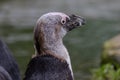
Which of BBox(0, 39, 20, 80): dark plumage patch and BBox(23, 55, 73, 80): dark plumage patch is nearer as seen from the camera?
BBox(23, 55, 73, 80): dark plumage patch

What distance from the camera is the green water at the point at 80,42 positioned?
31.8 feet

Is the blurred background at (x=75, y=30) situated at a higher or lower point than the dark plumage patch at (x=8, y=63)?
lower

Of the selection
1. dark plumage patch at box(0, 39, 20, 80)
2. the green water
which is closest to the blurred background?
the green water

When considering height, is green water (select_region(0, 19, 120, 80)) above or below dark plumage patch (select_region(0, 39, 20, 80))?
below

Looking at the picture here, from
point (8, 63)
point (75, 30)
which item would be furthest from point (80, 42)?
point (8, 63)

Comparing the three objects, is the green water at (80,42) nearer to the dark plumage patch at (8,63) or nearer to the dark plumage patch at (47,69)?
the dark plumage patch at (8,63)

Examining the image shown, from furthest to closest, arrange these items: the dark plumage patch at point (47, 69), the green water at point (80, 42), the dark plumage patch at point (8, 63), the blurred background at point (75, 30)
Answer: the blurred background at point (75, 30) → the green water at point (80, 42) → the dark plumage patch at point (8, 63) → the dark plumage patch at point (47, 69)

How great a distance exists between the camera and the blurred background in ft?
33.4

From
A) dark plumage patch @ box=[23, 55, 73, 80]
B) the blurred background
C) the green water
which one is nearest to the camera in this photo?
Result: dark plumage patch @ box=[23, 55, 73, 80]

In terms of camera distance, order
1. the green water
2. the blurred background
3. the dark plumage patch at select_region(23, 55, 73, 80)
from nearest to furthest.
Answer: the dark plumage patch at select_region(23, 55, 73, 80), the green water, the blurred background

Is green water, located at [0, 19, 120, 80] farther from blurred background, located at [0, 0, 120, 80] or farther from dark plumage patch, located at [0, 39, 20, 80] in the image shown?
dark plumage patch, located at [0, 39, 20, 80]

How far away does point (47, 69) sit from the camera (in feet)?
13.6

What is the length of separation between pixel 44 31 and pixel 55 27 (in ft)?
0.32

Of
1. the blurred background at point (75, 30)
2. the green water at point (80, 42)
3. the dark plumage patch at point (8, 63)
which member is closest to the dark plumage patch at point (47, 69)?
the dark plumage patch at point (8, 63)
